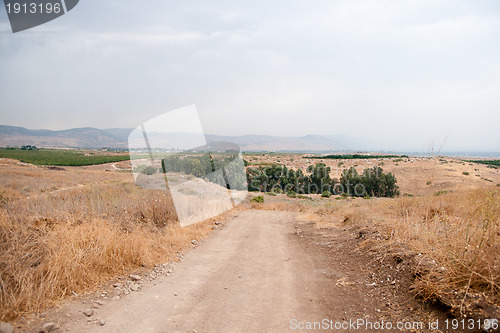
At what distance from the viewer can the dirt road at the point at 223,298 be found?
131 inches

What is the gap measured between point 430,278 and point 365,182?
149 feet

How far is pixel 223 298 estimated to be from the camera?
4.10 meters

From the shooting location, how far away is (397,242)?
5234 mm

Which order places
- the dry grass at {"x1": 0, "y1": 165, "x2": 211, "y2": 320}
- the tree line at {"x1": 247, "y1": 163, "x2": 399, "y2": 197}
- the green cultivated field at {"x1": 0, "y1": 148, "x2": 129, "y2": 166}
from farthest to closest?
the tree line at {"x1": 247, "y1": 163, "x2": 399, "y2": 197}
the green cultivated field at {"x1": 0, "y1": 148, "x2": 129, "y2": 166}
the dry grass at {"x1": 0, "y1": 165, "x2": 211, "y2": 320}

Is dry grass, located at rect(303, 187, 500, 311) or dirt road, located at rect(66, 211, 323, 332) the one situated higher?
dry grass, located at rect(303, 187, 500, 311)

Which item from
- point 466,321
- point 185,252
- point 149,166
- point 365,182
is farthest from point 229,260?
point 365,182

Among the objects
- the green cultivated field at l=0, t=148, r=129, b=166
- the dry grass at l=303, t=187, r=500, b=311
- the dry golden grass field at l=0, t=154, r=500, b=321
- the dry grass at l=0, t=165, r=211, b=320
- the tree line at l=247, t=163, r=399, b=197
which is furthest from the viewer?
the tree line at l=247, t=163, r=399, b=197

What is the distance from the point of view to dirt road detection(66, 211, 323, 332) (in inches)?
131

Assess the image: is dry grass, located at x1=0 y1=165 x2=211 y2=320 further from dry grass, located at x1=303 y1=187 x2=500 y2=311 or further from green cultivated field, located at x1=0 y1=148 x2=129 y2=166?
green cultivated field, located at x1=0 y1=148 x2=129 y2=166

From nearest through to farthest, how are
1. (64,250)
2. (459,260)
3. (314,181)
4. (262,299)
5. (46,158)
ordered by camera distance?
(459,260) → (262,299) → (64,250) → (46,158) → (314,181)

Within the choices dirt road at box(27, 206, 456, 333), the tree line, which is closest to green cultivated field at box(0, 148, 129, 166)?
dirt road at box(27, 206, 456, 333)

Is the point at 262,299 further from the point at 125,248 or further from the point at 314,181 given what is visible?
the point at 314,181

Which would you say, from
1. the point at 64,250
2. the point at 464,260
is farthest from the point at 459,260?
the point at 64,250

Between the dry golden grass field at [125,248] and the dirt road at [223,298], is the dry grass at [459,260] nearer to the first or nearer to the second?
the dry golden grass field at [125,248]
